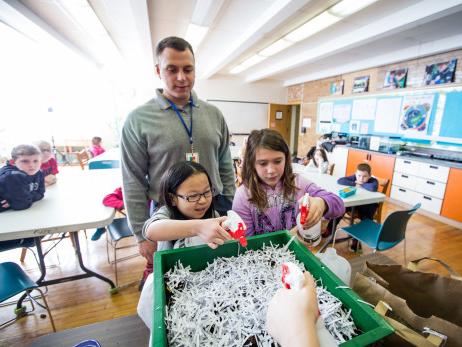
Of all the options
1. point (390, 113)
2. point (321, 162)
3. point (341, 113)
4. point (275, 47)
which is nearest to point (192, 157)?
point (321, 162)

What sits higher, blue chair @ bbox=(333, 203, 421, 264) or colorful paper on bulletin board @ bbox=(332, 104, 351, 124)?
colorful paper on bulletin board @ bbox=(332, 104, 351, 124)

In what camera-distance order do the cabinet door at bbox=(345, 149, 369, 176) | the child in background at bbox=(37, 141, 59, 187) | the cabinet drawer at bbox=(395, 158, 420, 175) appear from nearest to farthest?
the child in background at bbox=(37, 141, 59, 187)
the cabinet drawer at bbox=(395, 158, 420, 175)
the cabinet door at bbox=(345, 149, 369, 176)

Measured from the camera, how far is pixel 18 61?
17.7 feet

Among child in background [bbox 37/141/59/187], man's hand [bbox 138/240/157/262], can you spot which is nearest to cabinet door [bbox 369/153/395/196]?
man's hand [bbox 138/240/157/262]

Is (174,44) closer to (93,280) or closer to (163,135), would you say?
(163,135)

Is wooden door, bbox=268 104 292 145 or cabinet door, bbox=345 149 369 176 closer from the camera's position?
cabinet door, bbox=345 149 369 176

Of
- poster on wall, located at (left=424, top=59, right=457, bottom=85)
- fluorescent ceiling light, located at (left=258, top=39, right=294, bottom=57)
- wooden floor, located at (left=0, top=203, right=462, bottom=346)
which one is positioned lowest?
wooden floor, located at (left=0, top=203, right=462, bottom=346)

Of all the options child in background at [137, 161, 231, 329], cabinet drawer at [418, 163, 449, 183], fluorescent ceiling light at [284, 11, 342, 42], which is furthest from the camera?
cabinet drawer at [418, 163, 449, 183]

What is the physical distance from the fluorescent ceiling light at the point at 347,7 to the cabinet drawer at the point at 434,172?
8.61ft

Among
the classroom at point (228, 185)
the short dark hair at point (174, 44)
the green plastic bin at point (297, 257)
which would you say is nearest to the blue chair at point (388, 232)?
the classroom at point (228, 185)

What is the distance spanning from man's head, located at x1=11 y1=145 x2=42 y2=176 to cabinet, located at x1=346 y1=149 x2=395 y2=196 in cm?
487

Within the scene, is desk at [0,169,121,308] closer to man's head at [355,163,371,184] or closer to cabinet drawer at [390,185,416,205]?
man's head at [355,163,371,184]

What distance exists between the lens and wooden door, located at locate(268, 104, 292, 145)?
8156 millimetres

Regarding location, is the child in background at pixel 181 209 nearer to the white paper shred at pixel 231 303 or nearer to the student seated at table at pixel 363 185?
the white paper shred at pixel 231 303
